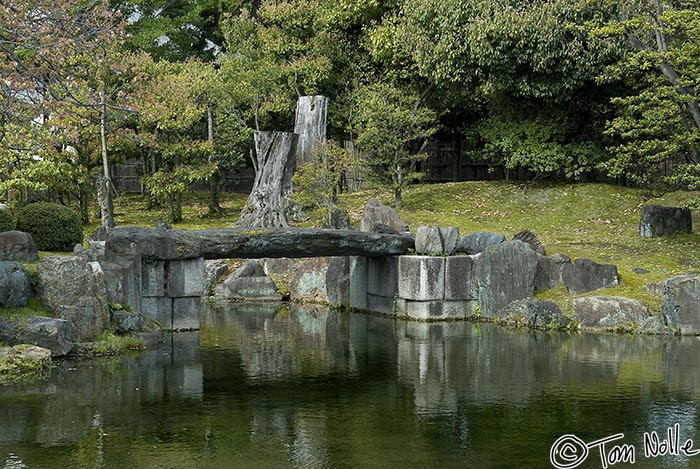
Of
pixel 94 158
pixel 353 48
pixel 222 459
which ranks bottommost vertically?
pixel 222 459

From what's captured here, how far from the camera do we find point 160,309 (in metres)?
20.4

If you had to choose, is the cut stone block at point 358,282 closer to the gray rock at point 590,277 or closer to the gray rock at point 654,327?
the gray rock at point 590,277

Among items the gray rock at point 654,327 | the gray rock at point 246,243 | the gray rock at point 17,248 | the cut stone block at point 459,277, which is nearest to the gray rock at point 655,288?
the gray rock at point 654,327

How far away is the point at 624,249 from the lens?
25.7 metres

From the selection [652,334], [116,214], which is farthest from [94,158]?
[652,334]

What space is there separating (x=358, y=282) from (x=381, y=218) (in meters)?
1.75

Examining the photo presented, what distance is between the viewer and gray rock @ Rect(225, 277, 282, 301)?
2664 centimetres

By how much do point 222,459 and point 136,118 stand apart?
72.6ft

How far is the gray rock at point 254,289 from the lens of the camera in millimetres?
26641

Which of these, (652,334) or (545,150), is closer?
(652,334)

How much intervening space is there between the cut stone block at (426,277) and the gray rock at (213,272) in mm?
6483

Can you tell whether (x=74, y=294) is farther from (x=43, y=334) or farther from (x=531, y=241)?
(x=531, y=241)

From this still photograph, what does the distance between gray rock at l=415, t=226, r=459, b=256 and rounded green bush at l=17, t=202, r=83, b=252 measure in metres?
8.71

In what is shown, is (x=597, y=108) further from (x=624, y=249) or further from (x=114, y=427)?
(x=114, y=427)
